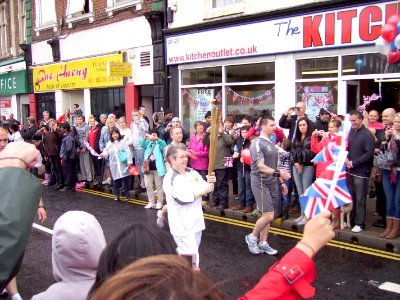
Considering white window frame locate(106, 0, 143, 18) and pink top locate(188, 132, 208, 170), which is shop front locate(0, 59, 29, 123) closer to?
white window frame locate(106, 0, 143, 18)

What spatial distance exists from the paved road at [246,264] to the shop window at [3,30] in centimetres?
1838

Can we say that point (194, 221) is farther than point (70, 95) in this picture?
No

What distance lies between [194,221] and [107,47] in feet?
41.9

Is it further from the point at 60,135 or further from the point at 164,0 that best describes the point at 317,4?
the point at 60,135

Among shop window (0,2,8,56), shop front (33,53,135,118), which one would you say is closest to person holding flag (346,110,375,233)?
shop front (33,53,135,118)

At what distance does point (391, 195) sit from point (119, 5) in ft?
38.6

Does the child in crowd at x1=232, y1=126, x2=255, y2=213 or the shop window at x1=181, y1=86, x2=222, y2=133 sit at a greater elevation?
the shop window at x1=181, y1=86, x2=222, y2=133

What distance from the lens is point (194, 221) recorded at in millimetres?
4750

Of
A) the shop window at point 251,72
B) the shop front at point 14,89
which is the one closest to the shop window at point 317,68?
the shop window at point 251,72

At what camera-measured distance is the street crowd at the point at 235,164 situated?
15.9 ft

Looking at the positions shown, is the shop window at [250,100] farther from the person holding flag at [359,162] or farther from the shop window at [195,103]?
the person holding flag at [359,162]

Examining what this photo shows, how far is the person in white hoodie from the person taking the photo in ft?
6.97

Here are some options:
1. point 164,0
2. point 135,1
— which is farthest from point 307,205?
point 135,1

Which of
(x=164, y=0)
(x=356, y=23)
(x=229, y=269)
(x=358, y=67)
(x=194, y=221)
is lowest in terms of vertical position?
(x=229, y=269)
